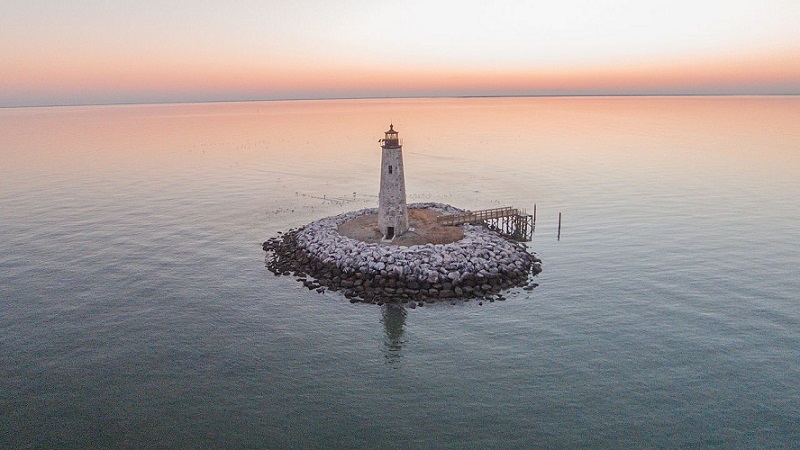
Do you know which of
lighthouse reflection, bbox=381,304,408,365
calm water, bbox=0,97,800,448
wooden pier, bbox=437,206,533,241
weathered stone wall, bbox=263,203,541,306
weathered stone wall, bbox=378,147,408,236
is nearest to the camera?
calm water, bbox=0,97,800,448

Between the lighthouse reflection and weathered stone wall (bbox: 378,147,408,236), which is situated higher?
weathered stone wall (bbox: 378,147,408,236)

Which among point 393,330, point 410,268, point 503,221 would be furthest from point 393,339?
point 503,221

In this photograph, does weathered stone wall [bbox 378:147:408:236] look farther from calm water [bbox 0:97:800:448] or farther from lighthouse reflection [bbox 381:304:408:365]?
lighthouse reflection [bbox 381:304:408:365]

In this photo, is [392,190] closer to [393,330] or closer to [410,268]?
[410,268]

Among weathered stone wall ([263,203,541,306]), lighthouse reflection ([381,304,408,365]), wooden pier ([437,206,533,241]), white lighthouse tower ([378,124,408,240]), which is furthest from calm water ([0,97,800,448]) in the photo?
white lighthouse tower ([378,124,408,240])

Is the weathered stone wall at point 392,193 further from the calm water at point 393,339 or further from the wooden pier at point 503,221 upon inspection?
the calm water at point 393,339

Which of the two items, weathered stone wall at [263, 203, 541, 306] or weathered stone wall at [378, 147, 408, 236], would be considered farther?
weathered stone wall at [378, 147, 408, 236]

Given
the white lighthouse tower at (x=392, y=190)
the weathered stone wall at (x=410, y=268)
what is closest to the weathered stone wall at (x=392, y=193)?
the white lighthouse tower at (x=392, y=190)
